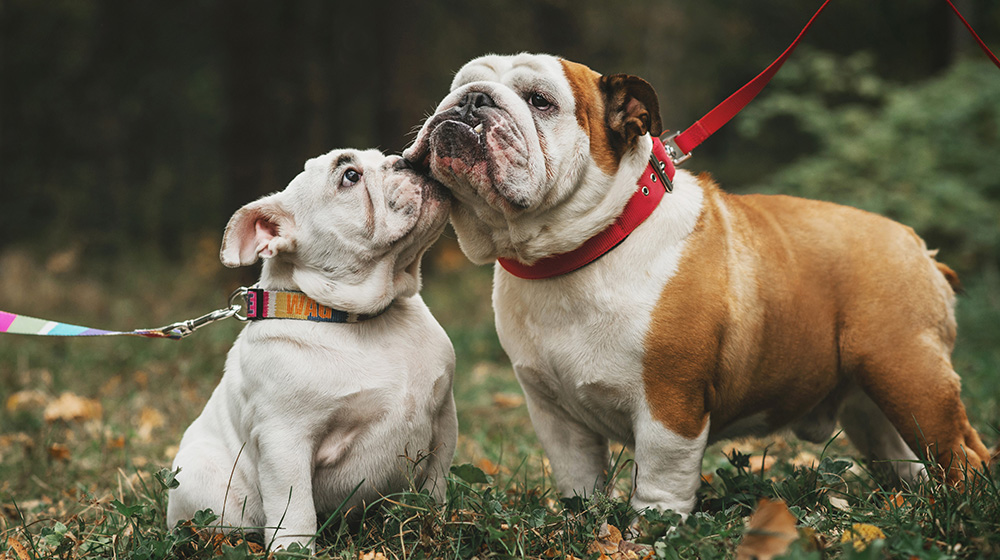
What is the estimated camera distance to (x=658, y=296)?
3.06m

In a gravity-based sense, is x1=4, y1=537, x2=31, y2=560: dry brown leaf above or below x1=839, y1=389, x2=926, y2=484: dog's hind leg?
below

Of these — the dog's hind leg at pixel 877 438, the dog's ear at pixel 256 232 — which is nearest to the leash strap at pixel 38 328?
the dog's ear at pixel 256 232

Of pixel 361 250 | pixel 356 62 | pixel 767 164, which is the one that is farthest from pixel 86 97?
pixel 361 250

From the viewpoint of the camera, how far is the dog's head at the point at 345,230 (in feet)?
10.3

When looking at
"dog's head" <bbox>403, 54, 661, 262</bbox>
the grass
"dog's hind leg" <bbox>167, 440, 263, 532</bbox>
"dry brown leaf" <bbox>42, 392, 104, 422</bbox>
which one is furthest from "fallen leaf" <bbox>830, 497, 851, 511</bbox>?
"dry brown leaf" <bbox>42, 392, 104, 422</bbox>

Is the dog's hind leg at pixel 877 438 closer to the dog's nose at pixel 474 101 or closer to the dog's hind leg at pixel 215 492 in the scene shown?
the dog's nose at pixel 474 101

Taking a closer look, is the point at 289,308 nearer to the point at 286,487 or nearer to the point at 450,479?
the point at 286,487

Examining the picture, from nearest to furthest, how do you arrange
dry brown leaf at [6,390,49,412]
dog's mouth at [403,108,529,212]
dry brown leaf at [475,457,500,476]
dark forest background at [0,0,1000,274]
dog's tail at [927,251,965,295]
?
dog's mouth at [403,108,529,212] → dog's tail at [927,251,965,295] → dry brown leaf at [475,457,500,476] → dry brown leaf at [6,390,49,412] → dark forest background at [0,0,1000,274]

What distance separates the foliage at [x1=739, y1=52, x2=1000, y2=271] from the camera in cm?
906

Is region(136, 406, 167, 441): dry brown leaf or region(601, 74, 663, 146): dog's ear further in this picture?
region(136, 406, 167, 441): dry brown leaf

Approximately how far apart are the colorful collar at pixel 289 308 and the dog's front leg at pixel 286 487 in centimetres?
45

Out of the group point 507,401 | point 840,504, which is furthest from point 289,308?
point 507,401

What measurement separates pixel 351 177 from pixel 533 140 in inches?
30.2

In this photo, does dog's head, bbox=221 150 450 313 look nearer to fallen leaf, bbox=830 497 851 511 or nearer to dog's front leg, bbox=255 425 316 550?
dog's front leg, bbox=255 425 316 550
